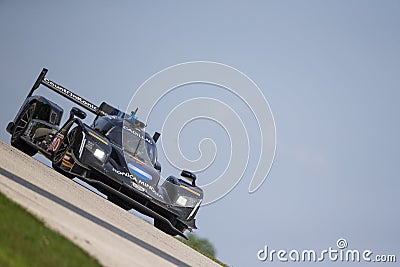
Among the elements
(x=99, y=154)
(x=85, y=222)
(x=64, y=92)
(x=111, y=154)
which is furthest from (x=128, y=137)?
(x=85, y=222)

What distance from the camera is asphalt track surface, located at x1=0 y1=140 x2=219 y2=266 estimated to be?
28.7 ft

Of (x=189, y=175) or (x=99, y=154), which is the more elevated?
(x=189, y=175)

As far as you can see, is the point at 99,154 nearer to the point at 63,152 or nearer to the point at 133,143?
the point at 63,152

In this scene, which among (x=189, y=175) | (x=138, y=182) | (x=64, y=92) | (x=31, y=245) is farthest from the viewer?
(x=64, y=92)

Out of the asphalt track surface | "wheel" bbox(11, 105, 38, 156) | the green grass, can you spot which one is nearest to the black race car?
"wheel" bbox(11, 105, 38, 156)

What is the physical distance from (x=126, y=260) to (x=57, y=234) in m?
0.87

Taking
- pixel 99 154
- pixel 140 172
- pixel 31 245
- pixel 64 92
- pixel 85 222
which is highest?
pixel 64 92

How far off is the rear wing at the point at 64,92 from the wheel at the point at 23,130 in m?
0.93

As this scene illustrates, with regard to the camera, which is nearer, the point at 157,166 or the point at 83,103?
the point at 157,166

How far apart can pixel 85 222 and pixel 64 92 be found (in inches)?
420

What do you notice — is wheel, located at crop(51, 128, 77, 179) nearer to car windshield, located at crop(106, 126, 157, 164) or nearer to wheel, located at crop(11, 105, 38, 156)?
car windshield, located at crop(106, 126, 157, 164)

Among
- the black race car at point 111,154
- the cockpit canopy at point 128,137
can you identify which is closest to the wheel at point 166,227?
the black race car at point 111,154

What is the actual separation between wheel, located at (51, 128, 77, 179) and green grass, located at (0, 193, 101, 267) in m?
8.32

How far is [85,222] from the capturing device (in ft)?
34.2
